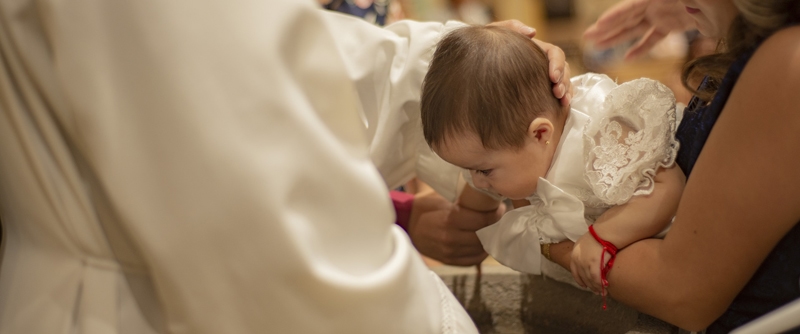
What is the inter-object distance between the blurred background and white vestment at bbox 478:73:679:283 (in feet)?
6.30

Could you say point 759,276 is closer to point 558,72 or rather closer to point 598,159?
point 598,159

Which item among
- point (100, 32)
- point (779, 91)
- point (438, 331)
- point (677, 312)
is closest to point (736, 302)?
point (677, 312)

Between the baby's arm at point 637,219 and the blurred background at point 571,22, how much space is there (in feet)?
6.73

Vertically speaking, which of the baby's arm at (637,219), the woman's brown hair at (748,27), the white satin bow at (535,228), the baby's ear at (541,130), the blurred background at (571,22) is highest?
the woman's brown hair at (748,27)

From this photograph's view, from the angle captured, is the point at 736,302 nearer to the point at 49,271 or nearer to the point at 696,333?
the point at 696,333

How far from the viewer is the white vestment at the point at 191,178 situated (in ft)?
1.58

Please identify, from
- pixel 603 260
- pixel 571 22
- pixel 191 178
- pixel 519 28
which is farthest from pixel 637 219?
pixel 571 22

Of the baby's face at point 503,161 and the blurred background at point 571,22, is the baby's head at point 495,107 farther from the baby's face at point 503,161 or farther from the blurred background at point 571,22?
the blurred background at point 571,22

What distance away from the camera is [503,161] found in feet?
3.06

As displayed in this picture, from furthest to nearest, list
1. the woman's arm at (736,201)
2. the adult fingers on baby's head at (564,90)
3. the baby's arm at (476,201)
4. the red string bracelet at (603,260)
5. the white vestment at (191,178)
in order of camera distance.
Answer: the baby's arm at (476,201) → the adult fingers on baby's head at (564,90) → the red string bracelet at (603,260) → the woman's arm at (736,201) → the white vestment at (191,178)

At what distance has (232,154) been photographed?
19.1 inches

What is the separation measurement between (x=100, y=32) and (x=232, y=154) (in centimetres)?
14

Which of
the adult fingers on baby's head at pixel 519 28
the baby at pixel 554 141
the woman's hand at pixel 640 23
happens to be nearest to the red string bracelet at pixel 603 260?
the baby at pixel 554 141

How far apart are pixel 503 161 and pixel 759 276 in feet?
1.21
